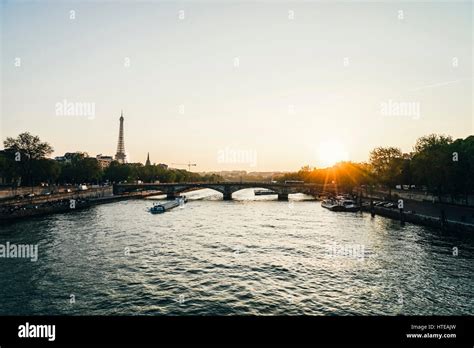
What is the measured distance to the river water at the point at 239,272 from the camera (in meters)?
16.6

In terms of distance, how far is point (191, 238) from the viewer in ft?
113

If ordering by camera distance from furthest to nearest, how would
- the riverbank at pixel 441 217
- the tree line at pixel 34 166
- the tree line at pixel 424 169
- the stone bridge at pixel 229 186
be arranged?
1. the stone bridge at pixel 229 186
2. the tree line at pixel 34 166
3. the tree line at pixel 424 169
4. the riverbank at pixel 441 217

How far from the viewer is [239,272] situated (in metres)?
22.5

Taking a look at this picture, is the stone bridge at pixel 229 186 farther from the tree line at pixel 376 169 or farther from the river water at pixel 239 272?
the river water at pixel 239 272

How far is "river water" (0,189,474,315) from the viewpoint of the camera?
16.6m

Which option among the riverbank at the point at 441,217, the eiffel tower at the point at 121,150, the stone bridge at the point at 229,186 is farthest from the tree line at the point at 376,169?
the eiffel tower at the point at 121,150

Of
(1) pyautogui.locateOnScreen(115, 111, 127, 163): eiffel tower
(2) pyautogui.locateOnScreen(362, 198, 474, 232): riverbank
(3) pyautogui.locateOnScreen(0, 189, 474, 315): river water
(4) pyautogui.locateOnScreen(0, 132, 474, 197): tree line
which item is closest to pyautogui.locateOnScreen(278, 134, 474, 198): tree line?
(4) pyautogui.locateOnScreen(0, 132, 474, 197): tree line

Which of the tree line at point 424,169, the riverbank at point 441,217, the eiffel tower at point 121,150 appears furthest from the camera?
the eiffel tower at point 121,150

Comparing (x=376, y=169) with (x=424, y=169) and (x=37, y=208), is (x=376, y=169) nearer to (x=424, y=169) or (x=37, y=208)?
(x=424, y=169)

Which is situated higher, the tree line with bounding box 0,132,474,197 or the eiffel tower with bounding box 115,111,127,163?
the eiffel tower with bounding box 115,111,127,163

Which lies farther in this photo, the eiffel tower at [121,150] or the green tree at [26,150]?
the eiffel tower at [121,150]

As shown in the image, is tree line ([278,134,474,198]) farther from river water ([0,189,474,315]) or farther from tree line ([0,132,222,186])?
tree line ([0,132,222,186])
